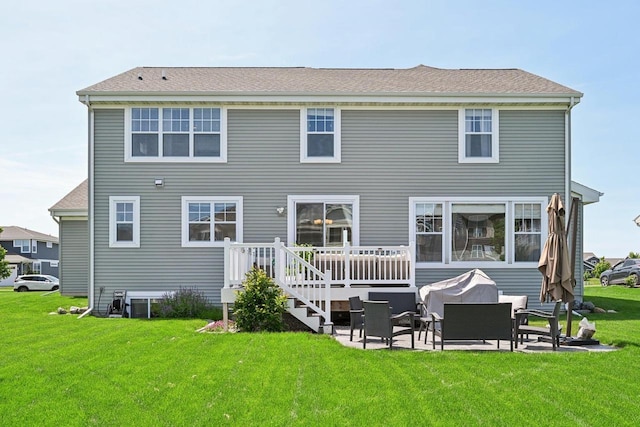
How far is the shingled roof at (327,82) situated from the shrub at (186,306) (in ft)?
16.3

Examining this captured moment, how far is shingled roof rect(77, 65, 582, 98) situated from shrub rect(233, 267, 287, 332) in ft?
18.4

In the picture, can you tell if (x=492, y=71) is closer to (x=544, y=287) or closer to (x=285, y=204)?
(x=285, y=204)

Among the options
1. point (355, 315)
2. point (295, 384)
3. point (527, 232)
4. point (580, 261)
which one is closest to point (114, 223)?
point (355, 315)

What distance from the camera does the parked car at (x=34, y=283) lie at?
3869 centimetres

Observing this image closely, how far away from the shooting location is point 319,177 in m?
15.5

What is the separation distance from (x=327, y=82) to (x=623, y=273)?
18202 mm

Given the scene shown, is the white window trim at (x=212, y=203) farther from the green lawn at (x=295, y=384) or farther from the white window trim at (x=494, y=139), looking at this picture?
the white window trim at (x=494, y=139)

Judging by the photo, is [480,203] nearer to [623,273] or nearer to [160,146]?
[160,146]

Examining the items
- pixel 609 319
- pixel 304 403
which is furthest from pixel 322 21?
pixel 304 403

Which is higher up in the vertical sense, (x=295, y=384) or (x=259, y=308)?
(x=259, y=308)

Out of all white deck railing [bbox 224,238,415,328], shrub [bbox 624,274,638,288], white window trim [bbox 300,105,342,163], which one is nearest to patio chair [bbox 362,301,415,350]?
white deck railing [bbox 224,238,415,328]

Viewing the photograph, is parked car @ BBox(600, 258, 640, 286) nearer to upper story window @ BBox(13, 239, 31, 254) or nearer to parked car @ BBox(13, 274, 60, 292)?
parked car @ BBox(13, 274, 60, 292)

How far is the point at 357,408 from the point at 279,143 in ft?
33.3

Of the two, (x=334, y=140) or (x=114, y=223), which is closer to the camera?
(x=114, y=223)
